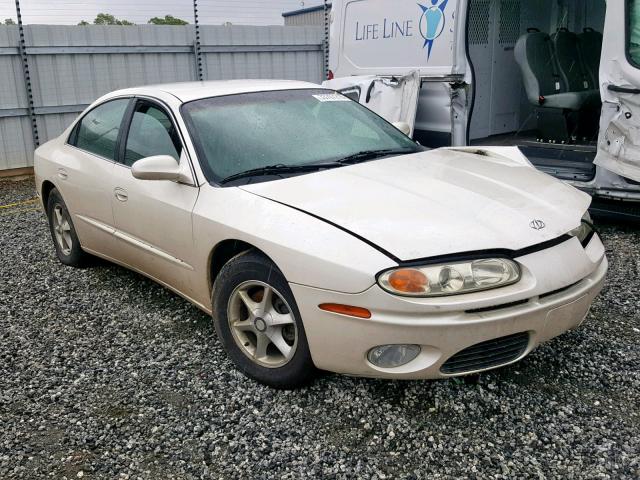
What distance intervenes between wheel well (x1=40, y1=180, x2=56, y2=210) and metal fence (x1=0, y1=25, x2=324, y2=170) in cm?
514

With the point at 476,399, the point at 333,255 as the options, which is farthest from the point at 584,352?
the point at 333,255

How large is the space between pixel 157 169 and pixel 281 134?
74cm

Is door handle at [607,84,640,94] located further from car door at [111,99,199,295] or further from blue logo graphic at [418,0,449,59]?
car door at [111,99,199,295]

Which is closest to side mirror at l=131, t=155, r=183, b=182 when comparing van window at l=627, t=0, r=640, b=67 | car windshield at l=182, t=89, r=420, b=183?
car windshield at l=182, t=89, r=420, b=183

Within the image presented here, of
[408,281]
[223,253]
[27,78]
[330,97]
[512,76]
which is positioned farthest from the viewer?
[27,78]

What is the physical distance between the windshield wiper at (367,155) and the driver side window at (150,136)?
95cm

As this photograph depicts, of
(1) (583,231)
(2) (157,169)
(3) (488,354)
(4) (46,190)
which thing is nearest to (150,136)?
(2) (157,169)

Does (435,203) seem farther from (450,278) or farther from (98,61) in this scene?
(98,61)

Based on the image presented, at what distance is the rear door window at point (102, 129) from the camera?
4348 millimetres

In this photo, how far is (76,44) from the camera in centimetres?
993

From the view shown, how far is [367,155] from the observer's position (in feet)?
12.3

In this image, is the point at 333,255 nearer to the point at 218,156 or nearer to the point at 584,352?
the point at 218,156

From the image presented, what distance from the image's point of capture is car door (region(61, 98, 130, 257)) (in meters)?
4.27

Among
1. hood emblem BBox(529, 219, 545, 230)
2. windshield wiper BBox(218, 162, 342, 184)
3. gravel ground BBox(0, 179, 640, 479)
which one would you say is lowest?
gravel ground BBox(0, 179, 640, 479)
